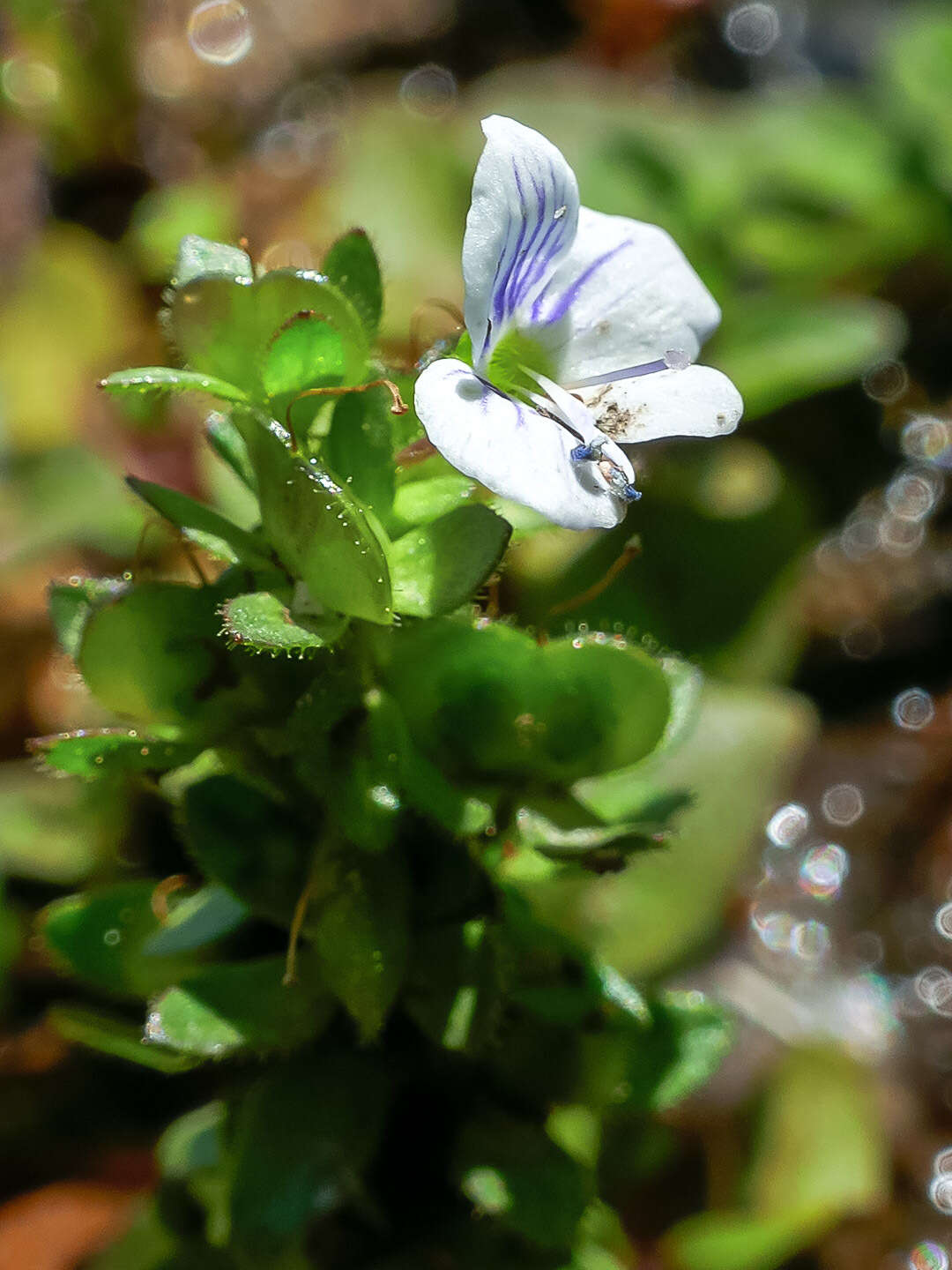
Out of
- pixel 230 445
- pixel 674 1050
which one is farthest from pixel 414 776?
pixel 674 1050

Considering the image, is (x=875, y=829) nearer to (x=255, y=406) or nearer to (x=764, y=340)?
(x=764, y=340)

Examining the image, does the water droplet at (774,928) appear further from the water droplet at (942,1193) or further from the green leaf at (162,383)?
the green leaf at (162,383)

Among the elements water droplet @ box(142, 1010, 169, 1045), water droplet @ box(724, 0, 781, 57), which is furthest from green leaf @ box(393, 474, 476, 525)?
water droplet @ box(724, 0, 781, 57)

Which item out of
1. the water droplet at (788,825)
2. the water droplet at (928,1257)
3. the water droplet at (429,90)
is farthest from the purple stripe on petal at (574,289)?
the water droplet at (429,90)

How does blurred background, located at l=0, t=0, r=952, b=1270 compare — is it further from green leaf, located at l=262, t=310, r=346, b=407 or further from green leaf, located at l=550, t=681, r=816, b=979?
green leaf, located at l=262, t=310, r=346, b=407

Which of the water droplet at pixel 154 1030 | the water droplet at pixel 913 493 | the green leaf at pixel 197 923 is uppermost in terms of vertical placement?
the water droplet at pixel 154 1030

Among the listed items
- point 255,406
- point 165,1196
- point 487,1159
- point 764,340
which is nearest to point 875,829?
point 764,340
